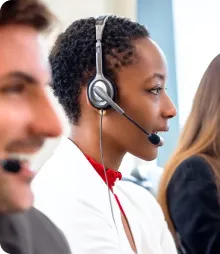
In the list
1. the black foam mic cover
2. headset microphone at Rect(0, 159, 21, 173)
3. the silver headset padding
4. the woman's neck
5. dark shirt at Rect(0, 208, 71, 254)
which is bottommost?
dark shirt at Rect(0, 208, 71, 254)

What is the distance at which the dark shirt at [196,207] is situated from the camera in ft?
3.81

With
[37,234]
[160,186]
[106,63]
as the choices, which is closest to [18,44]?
[37,234]

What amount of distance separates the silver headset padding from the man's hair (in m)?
0.27

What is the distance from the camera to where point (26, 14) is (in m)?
0.63

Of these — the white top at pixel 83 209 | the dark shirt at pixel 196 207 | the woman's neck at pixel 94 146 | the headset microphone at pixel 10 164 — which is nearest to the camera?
the headset microphone at pixel 10 164

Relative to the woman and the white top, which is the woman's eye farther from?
the woman

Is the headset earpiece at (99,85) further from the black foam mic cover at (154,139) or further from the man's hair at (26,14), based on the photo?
the man's hair at (26,14)

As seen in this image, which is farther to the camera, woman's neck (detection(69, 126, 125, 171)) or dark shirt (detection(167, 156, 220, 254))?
dark shirt (detection(167, 156, 220, 254))

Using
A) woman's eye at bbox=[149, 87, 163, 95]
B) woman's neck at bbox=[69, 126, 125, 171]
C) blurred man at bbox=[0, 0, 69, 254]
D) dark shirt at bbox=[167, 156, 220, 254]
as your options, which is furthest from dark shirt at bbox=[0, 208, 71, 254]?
dark shirt at bbox=[167, 156, 220, 254]

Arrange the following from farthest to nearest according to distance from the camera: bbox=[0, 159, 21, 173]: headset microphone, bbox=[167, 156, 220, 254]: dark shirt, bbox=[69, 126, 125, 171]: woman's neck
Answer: bbox=[167, 156, 220, 254]: dark shirt, bbox=[69, 126, 125, 171]: woman's neck, bbox=[0, 159, 21, 173]: headset microphone

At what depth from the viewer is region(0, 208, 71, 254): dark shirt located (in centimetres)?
64

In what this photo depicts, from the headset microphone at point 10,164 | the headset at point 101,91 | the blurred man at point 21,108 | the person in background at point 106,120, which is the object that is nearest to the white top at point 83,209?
the person in background at point 106,120

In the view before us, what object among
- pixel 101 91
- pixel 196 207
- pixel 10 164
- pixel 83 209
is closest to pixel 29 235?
pixel 10 164

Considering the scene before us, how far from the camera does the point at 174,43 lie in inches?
72.6
